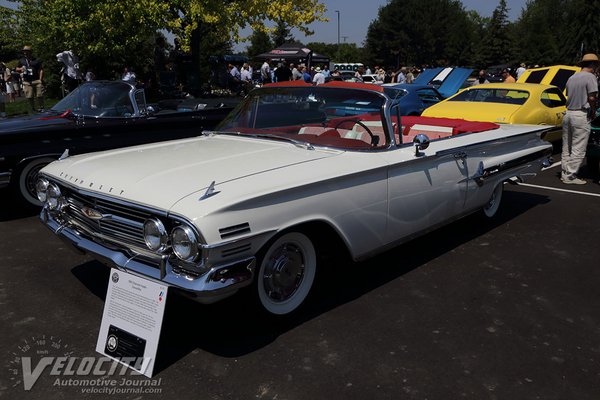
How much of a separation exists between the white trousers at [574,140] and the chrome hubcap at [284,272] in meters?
5.53

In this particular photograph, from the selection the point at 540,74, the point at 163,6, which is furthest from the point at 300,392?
the point at 163,6

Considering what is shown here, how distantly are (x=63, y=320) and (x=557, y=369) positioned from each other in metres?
2.97

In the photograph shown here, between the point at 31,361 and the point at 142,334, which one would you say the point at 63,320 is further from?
the point at 142,334

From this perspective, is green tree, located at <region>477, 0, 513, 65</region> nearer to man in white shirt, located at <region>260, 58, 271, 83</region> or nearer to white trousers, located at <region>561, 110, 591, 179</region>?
man in white shirt, located at <region>260, 58, 271, 83</region>

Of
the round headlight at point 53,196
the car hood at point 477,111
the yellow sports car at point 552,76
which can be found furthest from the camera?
the yellow sports car at point 552,76

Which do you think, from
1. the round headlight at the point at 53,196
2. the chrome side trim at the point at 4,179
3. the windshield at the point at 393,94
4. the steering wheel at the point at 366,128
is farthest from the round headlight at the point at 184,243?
the chrome side trim at the point at 4,179

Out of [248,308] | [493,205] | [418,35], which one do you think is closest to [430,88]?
[493,205]

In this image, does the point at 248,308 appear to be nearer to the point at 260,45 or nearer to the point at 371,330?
the point at 371,330

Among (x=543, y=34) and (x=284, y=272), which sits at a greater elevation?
(x=543, y=34)

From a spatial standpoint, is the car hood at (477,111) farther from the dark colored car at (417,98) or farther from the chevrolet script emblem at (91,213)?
the chevrolet script emblem at (91,213)

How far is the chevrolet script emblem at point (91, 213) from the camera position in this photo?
322 centimetres

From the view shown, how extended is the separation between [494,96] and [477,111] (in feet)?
2.72

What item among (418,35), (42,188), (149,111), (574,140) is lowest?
(574,140)

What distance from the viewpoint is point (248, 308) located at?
10.4ft
